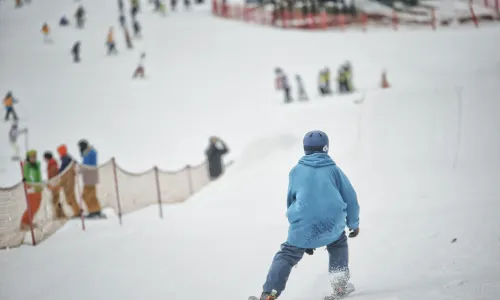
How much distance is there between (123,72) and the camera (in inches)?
1009

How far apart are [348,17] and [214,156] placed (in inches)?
806

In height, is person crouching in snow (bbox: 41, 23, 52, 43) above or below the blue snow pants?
above

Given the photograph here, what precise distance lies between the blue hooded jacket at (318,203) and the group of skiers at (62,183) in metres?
5.51

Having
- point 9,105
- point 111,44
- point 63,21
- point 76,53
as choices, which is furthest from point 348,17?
point 9,105

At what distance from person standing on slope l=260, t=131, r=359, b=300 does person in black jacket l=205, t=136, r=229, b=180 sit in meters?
8.30

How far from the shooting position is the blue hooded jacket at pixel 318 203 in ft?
11.1

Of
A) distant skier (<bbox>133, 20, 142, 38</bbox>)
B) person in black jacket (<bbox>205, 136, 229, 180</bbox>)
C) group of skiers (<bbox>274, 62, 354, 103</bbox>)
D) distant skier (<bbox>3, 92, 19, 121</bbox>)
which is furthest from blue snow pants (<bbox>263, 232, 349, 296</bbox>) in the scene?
distant skier (<bbox>133, 20, 142, 38</bbox>)

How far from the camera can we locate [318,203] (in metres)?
3.37

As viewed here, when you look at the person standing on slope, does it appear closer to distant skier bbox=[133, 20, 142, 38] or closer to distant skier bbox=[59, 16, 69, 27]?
distant skier bbox=[133, 20, 142, 38]

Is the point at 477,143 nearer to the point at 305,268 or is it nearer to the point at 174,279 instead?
the point at 305,268

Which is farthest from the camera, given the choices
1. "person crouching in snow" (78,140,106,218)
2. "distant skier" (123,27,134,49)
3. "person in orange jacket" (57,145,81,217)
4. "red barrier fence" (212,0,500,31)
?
"distant skier" (123,27,134,49)

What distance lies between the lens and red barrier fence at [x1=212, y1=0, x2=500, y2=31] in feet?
80.3

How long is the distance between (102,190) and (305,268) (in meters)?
5.26

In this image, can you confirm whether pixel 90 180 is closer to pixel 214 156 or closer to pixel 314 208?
pixel 214 156
